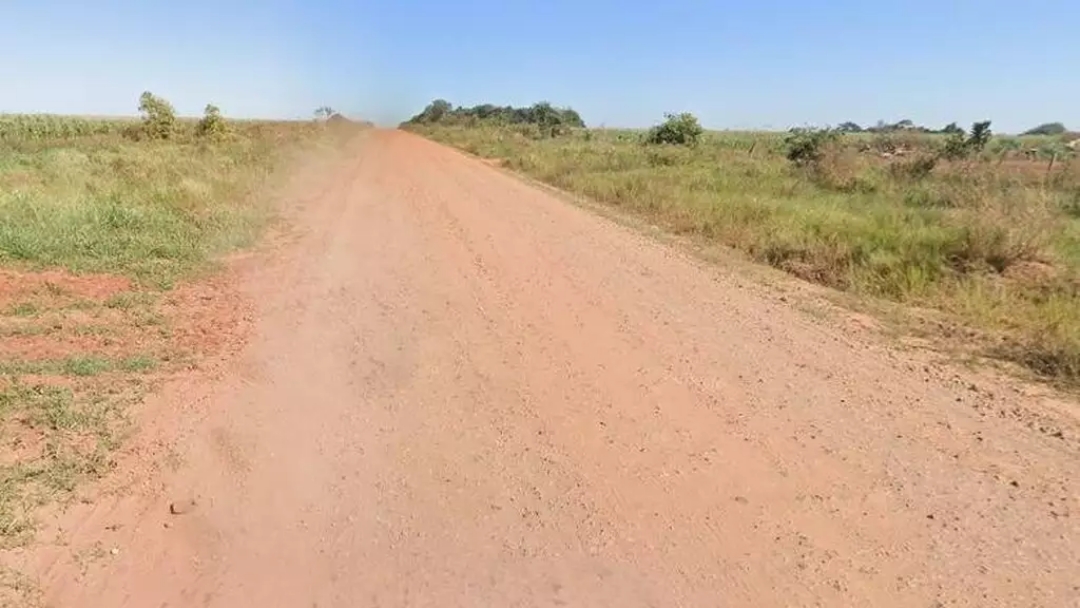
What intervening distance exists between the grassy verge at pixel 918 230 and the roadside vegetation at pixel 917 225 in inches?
1.0

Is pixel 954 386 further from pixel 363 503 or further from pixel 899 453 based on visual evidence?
pixel 363 503

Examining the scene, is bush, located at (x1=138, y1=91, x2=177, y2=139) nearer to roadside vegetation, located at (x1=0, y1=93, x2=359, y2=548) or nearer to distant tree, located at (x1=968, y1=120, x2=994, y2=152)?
roadside vegetation, located at (x1=0, y1=93, x2=359, y2=548)

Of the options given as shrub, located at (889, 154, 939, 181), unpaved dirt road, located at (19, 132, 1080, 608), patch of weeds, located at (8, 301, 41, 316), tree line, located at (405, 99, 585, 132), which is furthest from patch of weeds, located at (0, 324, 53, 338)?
tree line, located at (405, 99, 585, 132)

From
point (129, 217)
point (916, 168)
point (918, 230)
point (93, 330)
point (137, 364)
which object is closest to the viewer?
point (137, 364)

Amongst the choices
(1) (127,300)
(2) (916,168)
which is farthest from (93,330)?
(2) (916,168)

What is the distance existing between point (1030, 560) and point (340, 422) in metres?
3.96

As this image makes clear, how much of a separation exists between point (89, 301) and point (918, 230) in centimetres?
1107

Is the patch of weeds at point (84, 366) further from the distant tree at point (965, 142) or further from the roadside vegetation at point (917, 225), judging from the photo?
the distant tree at point (965, 142)

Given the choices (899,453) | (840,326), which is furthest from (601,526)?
(840,326)

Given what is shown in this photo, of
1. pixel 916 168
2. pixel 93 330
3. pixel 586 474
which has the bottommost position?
pixel 586 474

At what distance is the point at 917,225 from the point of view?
12477mm

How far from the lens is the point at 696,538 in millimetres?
3697

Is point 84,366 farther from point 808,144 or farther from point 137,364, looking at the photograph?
point 808,144

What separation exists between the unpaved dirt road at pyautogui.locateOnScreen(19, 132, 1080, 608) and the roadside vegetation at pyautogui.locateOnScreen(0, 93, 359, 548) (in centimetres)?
48
